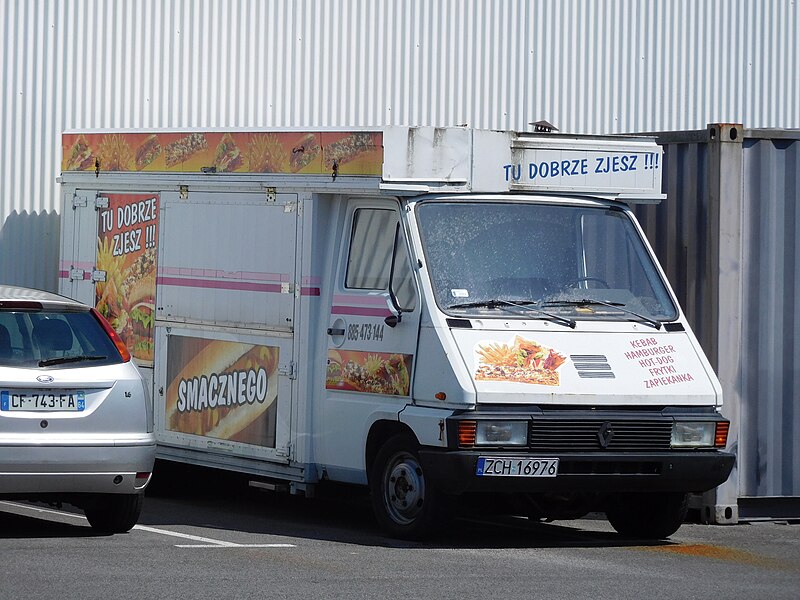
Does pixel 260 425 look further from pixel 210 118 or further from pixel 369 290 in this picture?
pixel 210 118

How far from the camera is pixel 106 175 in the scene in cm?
1288

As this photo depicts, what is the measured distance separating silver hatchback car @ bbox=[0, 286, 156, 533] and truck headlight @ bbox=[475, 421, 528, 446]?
78.9 inches

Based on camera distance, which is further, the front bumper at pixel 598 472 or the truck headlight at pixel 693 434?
the truck headlight at pixel 693 434

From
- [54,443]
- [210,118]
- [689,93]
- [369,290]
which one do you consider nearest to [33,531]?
[54,443]

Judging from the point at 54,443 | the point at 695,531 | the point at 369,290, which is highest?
the point at 369,290

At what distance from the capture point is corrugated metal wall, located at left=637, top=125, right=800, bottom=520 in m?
11.4

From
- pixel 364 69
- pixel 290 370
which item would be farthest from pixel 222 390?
pixel 364 69

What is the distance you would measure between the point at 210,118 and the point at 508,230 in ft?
19.3

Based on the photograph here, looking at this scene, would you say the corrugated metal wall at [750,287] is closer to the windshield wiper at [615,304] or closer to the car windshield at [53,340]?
the windshield wiper at [615,304]

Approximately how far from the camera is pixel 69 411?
939 centimetres

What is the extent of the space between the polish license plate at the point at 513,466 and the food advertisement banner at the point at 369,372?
2.69ft

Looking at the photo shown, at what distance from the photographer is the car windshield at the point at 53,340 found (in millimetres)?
9414

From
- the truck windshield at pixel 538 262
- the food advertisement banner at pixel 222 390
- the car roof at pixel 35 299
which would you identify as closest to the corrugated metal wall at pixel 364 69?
the food advertisement banner at pixel 222 390

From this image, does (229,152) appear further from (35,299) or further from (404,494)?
(404,494)
